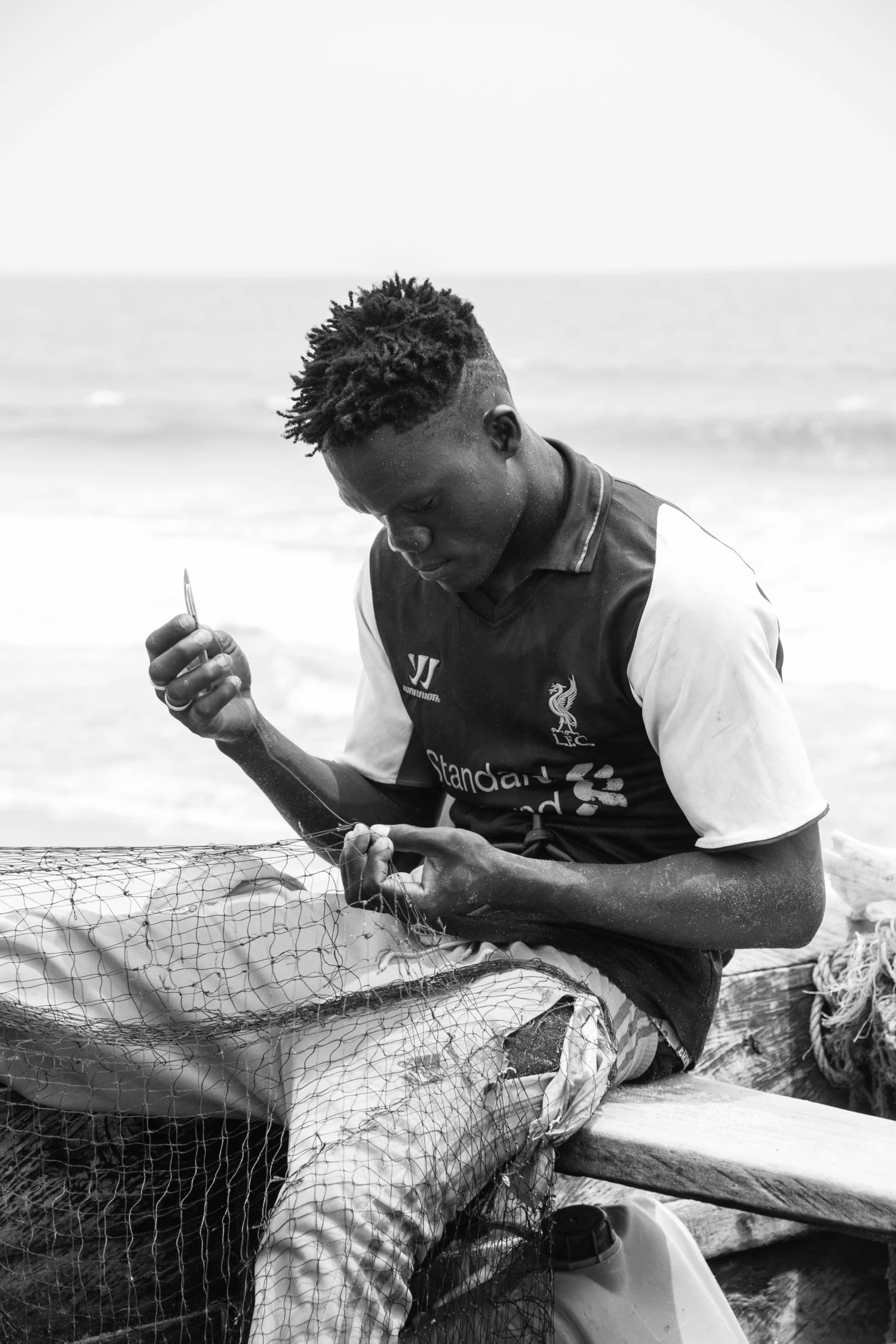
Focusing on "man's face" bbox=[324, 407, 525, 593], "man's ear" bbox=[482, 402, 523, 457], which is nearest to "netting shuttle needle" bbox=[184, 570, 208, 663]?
"man's face" bbox=[324, 407, 525, 593]

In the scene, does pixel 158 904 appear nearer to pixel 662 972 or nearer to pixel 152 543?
pixel 662 972

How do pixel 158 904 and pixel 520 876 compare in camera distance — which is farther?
pixel 158 904

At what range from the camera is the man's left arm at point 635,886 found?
2.11m

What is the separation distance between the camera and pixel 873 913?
3.12m

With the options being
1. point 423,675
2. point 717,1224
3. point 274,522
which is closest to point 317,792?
point 423,675

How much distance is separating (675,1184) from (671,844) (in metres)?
0.56

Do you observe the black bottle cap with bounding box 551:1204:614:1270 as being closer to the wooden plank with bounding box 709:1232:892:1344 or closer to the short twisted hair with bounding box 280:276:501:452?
the wooden plank with bounding box 709:1232:892:1344

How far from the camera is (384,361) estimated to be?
2.16 m

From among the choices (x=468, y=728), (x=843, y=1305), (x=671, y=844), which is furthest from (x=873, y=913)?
(x=468, y=728)

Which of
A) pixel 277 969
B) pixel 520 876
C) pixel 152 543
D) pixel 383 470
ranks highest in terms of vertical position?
pixel 383 470

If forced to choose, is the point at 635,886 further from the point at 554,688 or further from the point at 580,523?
the point at 580,523

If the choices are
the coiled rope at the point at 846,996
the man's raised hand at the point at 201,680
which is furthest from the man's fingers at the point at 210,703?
the coiled rope at the point at 846,996

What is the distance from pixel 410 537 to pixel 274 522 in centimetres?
1234

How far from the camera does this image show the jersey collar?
7.40 ft
